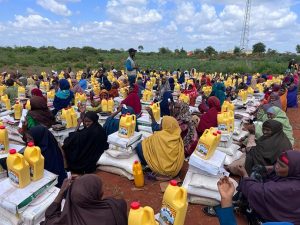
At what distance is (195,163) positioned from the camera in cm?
371

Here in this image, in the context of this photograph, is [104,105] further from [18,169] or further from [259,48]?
[259,48]

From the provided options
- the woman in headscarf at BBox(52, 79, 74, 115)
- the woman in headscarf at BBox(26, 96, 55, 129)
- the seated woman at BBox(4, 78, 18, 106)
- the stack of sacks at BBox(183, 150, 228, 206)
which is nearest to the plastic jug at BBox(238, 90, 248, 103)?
the woman in headscarf at BBox(52, 79, 74, 115)

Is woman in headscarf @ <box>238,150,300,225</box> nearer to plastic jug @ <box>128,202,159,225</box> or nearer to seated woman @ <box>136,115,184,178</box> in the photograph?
plastic jug @ <box>128,202,159,225</box>

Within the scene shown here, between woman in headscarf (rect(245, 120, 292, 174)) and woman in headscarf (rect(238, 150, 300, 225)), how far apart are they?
92 centimetres

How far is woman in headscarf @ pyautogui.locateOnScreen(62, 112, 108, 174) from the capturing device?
4.56m

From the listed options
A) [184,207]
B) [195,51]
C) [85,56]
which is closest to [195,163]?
[184,207]

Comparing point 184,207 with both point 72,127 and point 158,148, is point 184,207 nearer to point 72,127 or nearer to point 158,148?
point 158,148

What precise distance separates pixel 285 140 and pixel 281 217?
4.33 feet

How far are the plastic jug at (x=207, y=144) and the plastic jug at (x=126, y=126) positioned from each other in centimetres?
113

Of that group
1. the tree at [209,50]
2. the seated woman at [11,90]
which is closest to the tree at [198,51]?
the tree at [209,50]

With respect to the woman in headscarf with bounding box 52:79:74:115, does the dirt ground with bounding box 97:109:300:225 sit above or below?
below

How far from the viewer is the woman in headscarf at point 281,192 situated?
264cm

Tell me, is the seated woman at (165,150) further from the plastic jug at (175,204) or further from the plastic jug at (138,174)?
the plastic jug at (175,204)

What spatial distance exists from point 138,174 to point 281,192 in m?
2.01
